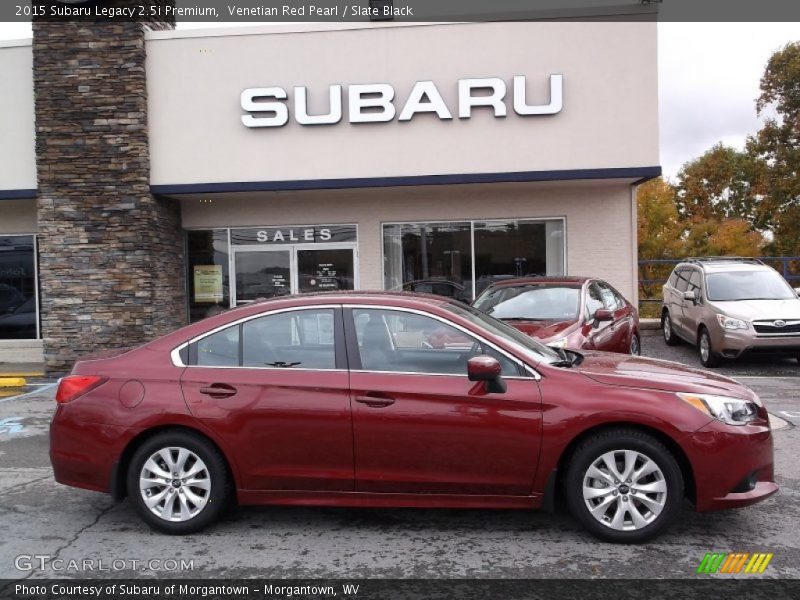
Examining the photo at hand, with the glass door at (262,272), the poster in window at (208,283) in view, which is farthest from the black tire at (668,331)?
the poster in window at (208,283)

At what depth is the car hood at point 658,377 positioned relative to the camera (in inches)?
172

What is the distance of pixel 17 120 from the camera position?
1277 cm

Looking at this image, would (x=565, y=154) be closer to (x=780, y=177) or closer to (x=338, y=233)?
(x=338, y=233)

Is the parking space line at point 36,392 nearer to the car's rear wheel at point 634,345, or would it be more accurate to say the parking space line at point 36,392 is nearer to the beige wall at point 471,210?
the beige wall at point 471,210

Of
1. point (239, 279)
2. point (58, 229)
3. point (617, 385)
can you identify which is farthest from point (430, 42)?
point (617, 385)

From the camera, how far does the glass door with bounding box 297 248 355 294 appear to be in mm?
13578

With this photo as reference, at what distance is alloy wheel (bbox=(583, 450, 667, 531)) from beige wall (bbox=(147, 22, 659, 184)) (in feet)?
28.2

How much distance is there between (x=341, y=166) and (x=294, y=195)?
4.87 feet

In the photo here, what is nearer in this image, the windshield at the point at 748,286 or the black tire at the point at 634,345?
the black tire at the point at 634,345

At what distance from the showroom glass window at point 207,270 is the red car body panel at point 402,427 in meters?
9.42

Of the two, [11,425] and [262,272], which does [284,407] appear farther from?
[262,272]

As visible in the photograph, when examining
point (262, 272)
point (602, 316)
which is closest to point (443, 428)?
point (602, 316)

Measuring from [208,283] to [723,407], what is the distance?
37.4 feet

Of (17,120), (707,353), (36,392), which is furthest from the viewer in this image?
(17,120)
